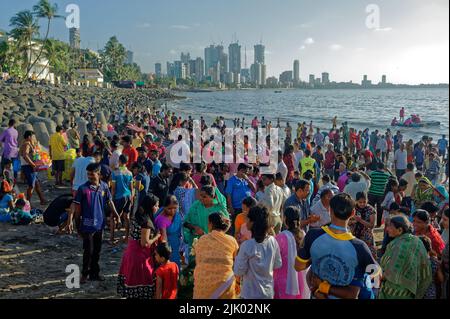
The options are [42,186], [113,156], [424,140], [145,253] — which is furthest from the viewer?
[424,140]

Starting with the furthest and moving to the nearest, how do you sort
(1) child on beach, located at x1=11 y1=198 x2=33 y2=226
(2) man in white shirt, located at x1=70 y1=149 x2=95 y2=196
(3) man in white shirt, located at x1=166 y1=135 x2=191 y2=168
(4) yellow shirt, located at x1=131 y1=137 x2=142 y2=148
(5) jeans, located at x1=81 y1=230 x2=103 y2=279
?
(4) yellow shirt, located at x1=131 y1=137 x2=142 y2=148 → (3) man in white shirt, located at x1=166 y1=135 x2=191 y2=168 → (1) child on beach, located at x1=11 y1=198 x2=33 y2=226 → (2) man in white shirt, located at x1=70 y1=149 x2=95 y2=196 → (5) jeans, located at x1=81 y1=230 x2=103 y2=279

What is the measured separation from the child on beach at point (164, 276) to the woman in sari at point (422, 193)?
16.4ft

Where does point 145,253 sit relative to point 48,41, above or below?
below

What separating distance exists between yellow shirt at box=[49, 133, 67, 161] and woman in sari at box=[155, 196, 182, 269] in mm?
6793

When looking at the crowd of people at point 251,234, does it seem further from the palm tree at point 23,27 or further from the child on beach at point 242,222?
the palm tree at point 23,27

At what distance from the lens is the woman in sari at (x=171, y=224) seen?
5.20m

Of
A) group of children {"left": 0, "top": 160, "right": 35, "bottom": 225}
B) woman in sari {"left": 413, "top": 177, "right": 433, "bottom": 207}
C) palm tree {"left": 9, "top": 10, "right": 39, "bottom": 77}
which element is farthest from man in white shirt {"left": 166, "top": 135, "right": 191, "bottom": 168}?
palm tree {"left": 9, "top": 10, "right": 39, "bottom": 77}

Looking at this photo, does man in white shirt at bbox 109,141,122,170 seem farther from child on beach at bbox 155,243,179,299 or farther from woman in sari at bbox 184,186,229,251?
child on beach at bbox 155,243,179,299

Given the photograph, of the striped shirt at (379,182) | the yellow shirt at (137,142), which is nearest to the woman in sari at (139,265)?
the striped shirt at (379,182)

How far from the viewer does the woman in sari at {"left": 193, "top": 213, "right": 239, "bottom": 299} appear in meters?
3.98
